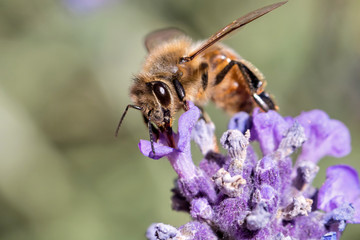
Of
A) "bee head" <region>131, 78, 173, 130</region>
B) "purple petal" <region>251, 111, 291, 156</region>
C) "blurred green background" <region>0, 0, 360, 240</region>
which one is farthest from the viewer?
"blurred green background" <region>0, 0, 360, 240</region>

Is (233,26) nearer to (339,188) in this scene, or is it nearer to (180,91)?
(180,91)

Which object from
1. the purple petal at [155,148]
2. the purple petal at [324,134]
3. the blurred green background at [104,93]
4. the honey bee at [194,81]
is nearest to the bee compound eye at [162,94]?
the honey bee at [194,81]

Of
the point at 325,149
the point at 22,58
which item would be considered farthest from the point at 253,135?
the point at 22,58

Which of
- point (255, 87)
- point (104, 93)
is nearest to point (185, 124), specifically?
point (255, 87)

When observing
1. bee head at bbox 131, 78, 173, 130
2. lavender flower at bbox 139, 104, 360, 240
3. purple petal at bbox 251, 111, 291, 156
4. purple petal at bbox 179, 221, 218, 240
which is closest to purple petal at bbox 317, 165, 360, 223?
lavender flower at bbox 139, 104, 360, 240

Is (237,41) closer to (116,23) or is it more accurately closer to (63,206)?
(116,23)

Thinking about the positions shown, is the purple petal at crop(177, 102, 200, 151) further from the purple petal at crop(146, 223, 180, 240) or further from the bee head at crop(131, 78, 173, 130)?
the purple petal at crop(146, 223, 180, 240)

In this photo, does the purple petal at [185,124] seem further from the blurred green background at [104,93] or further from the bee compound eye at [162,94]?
the blurred green background at [104,93]
